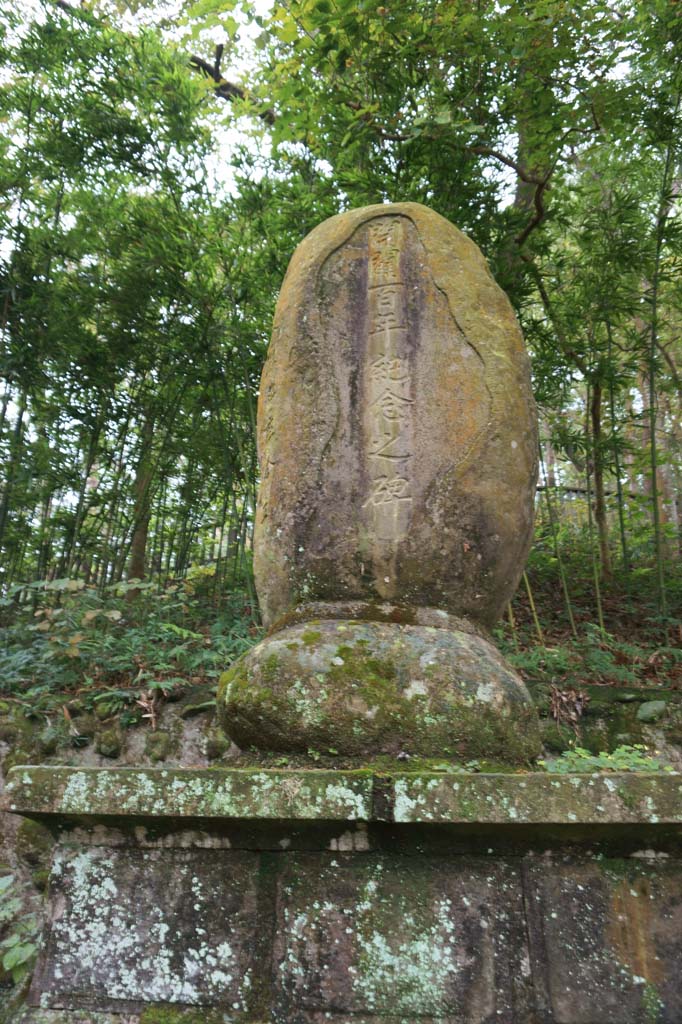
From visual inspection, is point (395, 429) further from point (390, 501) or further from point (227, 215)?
point (227, 215)

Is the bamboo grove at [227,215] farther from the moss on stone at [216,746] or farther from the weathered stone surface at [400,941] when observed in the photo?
the weathered stone surface at [400,941]

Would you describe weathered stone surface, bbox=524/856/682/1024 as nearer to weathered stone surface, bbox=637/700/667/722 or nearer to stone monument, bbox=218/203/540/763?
stone monument, bbox=218/203/540/763


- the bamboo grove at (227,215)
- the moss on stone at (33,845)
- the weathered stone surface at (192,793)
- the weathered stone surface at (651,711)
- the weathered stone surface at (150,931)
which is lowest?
the moss on stone at (33,845)

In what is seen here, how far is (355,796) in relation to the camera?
168cm

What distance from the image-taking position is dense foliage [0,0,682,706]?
4.63m

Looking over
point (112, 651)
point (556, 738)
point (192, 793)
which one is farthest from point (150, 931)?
point (112, 651)

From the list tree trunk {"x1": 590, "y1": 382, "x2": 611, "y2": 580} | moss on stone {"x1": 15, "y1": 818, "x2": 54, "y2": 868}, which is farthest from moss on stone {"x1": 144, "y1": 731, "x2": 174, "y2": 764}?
tree trunk {"x1": 590, "y1": 382, "x2": 611, "y2": 580}

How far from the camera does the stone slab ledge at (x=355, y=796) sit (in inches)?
64.5

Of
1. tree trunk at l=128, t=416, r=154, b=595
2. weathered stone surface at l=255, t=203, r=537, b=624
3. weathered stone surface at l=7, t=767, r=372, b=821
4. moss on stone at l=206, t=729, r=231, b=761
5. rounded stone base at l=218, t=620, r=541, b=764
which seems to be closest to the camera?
weathered stone surface at l=7, t=767, r=372, b=821

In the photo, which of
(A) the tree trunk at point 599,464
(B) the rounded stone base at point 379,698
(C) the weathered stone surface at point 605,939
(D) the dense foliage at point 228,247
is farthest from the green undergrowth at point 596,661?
(C) the weathered stone surface at point 605,939

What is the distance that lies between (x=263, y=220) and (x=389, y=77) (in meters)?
1.39

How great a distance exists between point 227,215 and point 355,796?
5.44 meters

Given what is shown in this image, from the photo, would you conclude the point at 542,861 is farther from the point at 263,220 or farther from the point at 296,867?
the point at 263,220

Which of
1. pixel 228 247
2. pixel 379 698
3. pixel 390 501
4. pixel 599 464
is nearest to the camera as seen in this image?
pixel 379 698
